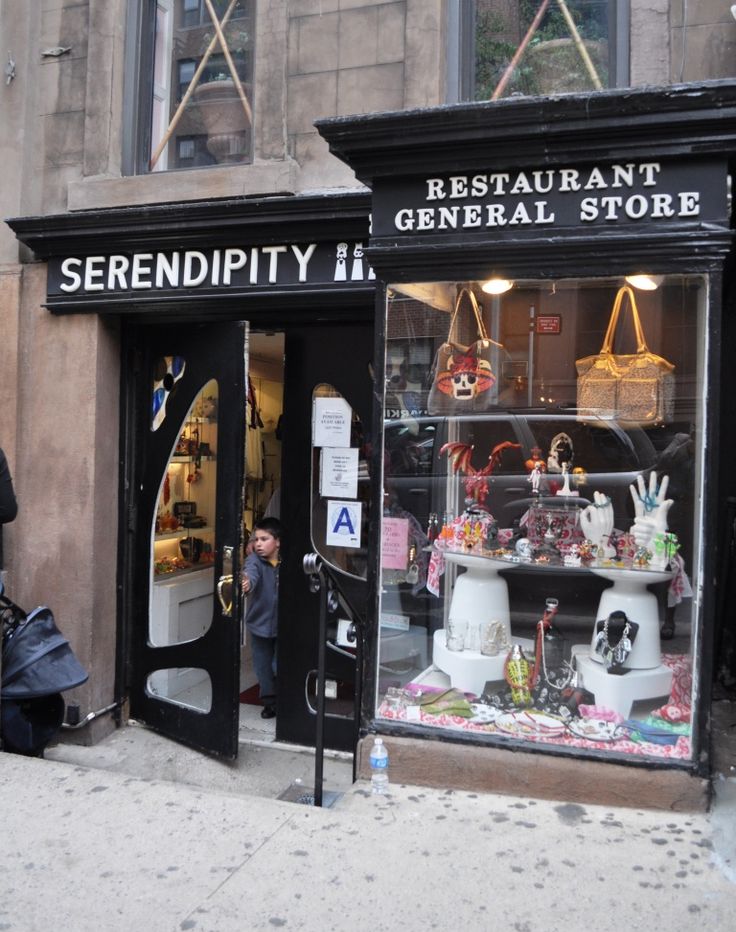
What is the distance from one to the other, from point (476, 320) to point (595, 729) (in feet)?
7.74

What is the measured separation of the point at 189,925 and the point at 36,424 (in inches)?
152

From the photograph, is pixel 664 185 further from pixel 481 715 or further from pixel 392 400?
pixel 481 715

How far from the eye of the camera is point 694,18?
15.5 feet

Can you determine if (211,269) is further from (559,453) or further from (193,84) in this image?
(559,453)

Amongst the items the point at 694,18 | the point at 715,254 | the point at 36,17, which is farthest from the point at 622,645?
the point at 36,17

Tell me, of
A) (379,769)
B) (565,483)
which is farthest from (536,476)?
(379,769)

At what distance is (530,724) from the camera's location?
4.39m

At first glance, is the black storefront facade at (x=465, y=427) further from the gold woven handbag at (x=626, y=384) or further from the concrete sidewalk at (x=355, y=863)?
the concrete sidewalk at (x=355, y=863)

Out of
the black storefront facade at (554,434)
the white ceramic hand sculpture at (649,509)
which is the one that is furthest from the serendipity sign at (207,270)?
the white ceramic hand sculpture at (649,509)

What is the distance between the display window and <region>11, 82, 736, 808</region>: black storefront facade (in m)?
0.02

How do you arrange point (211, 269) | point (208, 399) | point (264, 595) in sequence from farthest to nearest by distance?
point (264, 595), point (208, 399), point (211, 269)

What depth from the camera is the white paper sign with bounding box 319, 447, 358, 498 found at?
5645mm

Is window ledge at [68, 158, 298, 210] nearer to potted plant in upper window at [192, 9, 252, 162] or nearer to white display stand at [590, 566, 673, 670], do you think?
potted plant in upper window at [192, 9, 252, 162]

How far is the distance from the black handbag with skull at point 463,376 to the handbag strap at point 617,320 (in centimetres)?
66
